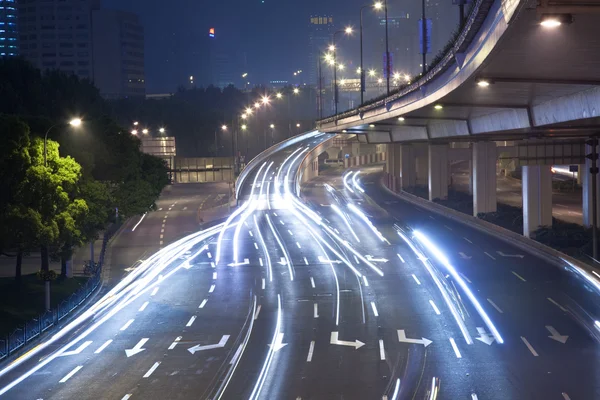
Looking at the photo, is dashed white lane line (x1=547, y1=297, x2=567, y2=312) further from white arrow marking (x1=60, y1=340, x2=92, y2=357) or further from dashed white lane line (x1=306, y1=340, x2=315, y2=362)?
white arrow marking (x1=60, y1=340, x2=92, y2=357)

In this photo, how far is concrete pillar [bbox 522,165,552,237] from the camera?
53469 millimetres

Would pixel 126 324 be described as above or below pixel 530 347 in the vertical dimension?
below

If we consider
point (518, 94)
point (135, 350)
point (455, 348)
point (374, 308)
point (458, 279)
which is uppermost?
point (518, 94)

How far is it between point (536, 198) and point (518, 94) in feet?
73.0

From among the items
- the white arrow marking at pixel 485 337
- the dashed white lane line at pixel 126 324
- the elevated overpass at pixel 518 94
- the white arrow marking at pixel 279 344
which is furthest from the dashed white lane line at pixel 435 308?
the dashed white lane line at pixel 126 324

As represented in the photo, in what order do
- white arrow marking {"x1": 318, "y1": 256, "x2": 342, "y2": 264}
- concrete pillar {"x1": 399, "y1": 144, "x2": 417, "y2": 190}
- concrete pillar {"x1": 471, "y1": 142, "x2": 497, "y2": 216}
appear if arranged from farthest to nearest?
concrete pillar {"x1": 399, "y1": 144, "x2": 417, "y2": 190}
concrete pillar {"x1": 471, "y1": 142, "x2": 497, "y2": 216}
white arrow marking {"x1": 318, "y1": 256, "x2": 342, "y2": 264}

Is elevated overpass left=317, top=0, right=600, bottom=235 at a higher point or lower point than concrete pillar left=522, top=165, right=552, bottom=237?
higher

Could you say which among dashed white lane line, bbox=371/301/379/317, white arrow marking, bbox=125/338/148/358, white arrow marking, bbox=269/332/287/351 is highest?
dashed white lane line, bbox=371/301/379/317

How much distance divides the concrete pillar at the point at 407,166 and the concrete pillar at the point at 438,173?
45.1 ft

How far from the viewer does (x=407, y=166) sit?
98.4 m

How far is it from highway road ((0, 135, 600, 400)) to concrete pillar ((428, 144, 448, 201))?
27.1m

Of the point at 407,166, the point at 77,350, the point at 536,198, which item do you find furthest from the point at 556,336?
the point at 407,166

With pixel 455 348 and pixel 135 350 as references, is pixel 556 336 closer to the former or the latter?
pixel 455 348

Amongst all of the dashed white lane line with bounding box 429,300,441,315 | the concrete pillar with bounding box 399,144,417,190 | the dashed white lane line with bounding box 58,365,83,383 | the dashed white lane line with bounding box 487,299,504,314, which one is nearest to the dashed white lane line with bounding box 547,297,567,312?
the dashed white lane line with bounding box 487,299,504,314
